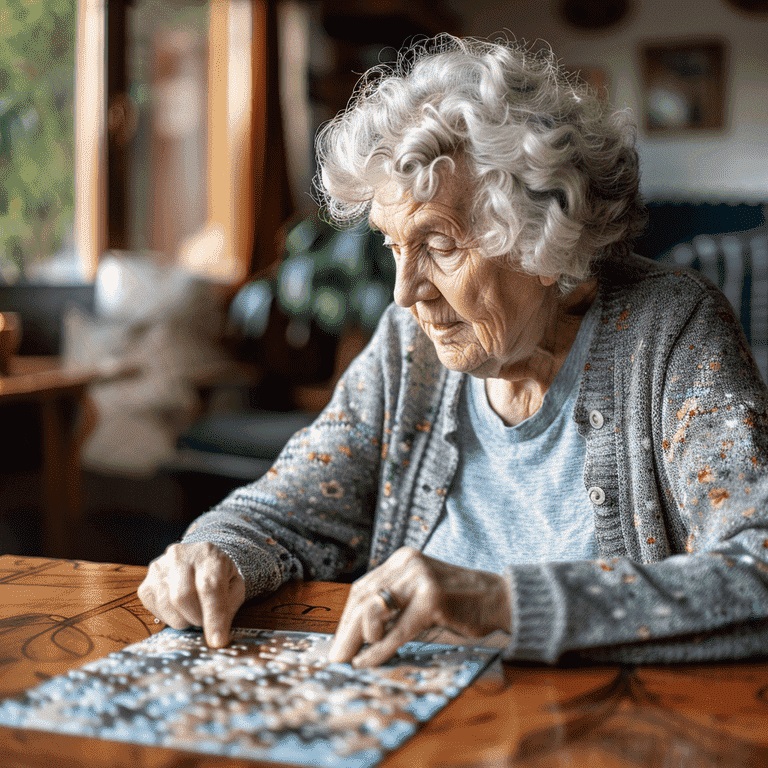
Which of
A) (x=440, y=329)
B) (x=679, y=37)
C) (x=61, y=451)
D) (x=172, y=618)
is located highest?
(x=679, y=37)

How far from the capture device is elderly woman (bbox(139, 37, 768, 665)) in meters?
0.90

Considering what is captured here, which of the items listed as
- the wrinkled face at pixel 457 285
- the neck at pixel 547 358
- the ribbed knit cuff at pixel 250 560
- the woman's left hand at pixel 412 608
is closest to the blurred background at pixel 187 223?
the neck at pixel 547 358

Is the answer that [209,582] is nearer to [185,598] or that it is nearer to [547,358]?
[185,598]

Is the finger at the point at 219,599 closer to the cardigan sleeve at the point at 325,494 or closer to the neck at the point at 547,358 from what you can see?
the cardigan sleeve at the point at 325,494

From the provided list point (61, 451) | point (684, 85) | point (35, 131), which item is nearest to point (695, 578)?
point (61, 451)

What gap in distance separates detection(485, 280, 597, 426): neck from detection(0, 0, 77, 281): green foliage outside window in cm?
320

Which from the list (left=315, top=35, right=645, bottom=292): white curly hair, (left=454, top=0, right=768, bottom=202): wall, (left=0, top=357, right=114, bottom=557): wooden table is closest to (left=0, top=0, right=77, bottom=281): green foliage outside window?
(left=0, top=357, right=114, bottom=557): wooden table

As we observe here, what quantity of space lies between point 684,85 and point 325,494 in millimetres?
5679

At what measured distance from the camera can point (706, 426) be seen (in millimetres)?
1128

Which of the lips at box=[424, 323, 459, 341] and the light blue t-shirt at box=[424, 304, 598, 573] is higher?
the lips at box=[424, 323, 459, 341]

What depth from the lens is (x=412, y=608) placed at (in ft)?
2.93

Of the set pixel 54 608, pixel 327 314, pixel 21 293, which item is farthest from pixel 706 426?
pixel 21 293

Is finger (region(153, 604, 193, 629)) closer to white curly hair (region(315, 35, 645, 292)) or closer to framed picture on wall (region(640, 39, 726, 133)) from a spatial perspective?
white curly hair (region(315, 35, 645, 292))

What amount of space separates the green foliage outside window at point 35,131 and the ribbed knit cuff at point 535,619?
3.62 meters
